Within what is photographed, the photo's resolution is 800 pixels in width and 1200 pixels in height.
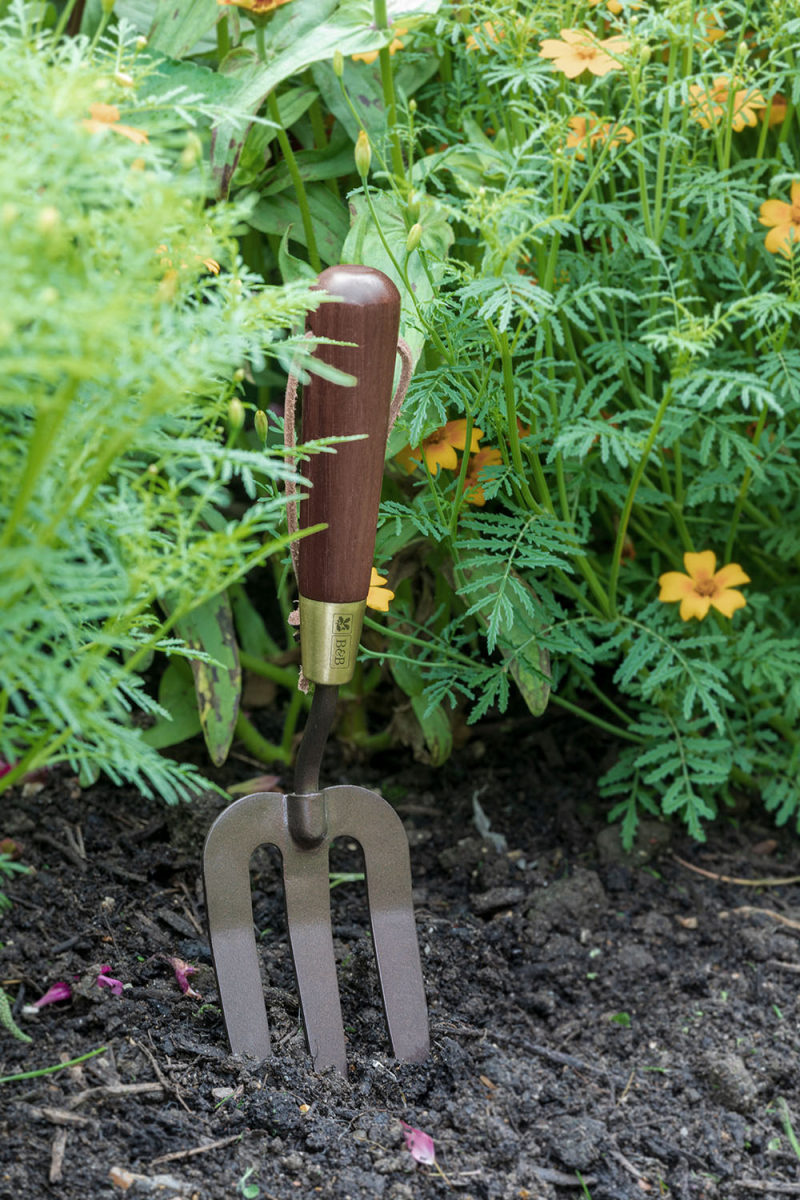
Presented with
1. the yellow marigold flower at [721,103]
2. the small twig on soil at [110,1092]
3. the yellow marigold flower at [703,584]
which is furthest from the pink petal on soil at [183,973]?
the yellow marigold flower at [721,103]

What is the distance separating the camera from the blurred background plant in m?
1.05

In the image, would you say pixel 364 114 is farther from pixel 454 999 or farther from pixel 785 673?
pixel 454 999

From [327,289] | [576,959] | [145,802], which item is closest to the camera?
[327,289]

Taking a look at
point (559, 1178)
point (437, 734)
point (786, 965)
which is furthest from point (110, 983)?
point (786, 965)

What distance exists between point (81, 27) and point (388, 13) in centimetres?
49

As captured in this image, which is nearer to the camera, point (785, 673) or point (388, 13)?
point (388, 13)

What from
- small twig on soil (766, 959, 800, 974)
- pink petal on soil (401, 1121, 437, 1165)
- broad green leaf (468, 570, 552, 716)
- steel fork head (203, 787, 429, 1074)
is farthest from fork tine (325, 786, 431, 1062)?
small twig on soil (766, 959, 800, 974)

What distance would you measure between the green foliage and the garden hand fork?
5.3 inches

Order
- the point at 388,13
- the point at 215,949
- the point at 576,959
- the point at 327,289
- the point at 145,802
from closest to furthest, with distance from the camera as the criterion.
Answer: the point at 327,289 < the point at 215,949 < the point at 388,13 < the point at 576,959 < the point at 145,802

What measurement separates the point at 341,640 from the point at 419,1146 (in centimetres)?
43

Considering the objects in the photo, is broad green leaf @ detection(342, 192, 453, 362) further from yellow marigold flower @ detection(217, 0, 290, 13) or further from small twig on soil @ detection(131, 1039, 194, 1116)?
small twig on soil @ detection(131, 1039, 194, 1116)

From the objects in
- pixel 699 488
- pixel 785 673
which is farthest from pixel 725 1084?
pixel 699 488

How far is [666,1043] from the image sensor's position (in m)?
1.13

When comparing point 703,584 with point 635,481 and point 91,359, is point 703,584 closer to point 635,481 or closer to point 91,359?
point 635,481
